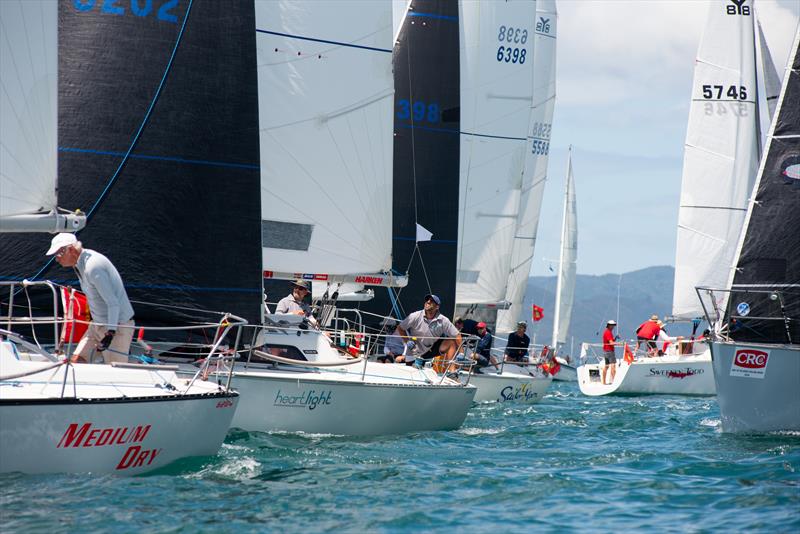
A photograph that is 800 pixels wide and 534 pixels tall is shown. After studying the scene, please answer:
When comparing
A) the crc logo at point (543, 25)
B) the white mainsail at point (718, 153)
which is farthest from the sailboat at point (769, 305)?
the crc logo at point (543, 25)

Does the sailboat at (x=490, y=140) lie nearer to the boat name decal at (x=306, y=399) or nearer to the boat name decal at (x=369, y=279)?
the boat name decal at (x=369, y=279)

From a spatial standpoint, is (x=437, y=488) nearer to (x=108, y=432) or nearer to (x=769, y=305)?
(x=108, y=432)

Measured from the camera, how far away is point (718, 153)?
2730 centimetres

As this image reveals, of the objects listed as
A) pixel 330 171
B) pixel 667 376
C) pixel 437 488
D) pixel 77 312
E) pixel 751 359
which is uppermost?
pixel 330 171

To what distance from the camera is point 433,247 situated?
2067 cm

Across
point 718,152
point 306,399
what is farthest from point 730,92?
point 306,399

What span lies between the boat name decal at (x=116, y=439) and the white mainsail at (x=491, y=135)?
15670 millimetres

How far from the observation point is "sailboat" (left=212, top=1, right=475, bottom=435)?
42.7 feet

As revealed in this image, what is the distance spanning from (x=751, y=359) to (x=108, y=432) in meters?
7.48

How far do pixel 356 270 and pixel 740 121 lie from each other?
15.5 m

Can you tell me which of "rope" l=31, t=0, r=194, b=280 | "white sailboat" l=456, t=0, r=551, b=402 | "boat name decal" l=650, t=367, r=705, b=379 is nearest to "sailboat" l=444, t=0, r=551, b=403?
"white sailboat" l=456, t=0, r=551, b=402

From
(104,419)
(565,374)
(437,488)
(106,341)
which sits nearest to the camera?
(104,419)

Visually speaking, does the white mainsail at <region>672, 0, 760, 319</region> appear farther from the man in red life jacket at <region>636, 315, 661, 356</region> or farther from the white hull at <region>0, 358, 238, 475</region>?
the white hull at <region>0, 358, 238, 475</region>

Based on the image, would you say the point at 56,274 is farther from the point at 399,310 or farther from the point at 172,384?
the point at 399,310
